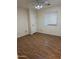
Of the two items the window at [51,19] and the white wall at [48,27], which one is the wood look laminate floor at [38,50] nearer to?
the white wall at [48,27]

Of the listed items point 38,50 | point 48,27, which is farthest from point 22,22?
point 38,50

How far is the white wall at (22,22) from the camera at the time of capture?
5860 millimetres

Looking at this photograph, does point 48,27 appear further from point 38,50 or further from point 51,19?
point 38,50

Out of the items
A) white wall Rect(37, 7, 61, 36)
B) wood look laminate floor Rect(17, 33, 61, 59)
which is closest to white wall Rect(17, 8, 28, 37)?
white wall Rect(37, 7, 61, 36)

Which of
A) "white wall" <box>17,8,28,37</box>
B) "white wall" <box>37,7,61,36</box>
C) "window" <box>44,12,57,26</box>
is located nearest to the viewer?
"white wall" <box>17,8,28,37</box>

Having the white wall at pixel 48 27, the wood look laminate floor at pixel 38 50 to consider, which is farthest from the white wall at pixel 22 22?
the wood look laminate floor at pixel 38 50

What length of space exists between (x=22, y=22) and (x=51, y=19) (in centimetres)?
244

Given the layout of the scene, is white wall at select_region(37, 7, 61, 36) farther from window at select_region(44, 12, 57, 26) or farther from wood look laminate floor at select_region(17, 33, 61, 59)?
wood look laminate floor at select_region(17, 33, 61, 59)

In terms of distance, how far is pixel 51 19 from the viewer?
6934 millimetres

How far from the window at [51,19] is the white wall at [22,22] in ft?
5.94

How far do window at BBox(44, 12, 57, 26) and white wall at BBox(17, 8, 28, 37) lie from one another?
1.81m

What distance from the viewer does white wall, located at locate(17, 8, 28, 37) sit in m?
5.86
